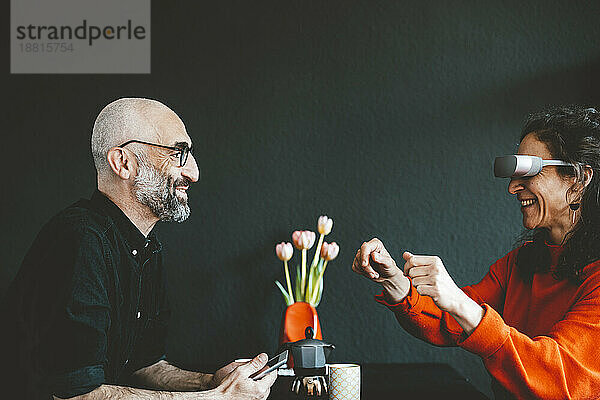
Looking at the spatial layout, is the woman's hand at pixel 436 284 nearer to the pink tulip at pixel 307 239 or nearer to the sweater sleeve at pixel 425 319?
Result: the sweater sleeve at pixel 425 319

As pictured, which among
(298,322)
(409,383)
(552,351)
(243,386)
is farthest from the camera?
(298,322)

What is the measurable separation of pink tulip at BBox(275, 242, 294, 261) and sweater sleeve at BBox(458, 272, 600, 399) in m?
1.15

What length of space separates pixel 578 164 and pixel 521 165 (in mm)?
152

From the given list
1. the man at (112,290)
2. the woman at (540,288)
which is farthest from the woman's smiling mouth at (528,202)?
the man at (112,290)

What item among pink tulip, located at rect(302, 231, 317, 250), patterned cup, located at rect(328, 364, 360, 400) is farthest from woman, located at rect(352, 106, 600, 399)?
pink tulip, located at rect(302, 231, 317, 250)

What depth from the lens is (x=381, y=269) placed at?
1935 millimetres

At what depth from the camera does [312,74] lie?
2842 mm

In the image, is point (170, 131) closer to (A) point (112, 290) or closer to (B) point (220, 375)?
(A) point (112, 290)

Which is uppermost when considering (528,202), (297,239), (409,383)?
A: (528,202)

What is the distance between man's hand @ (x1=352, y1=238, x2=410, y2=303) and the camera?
6.24 ft

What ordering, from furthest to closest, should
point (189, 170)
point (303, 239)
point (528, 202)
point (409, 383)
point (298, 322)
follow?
point (303, 239), point (298, 322), point (409, 383), point (189, 170), point (528, 202)

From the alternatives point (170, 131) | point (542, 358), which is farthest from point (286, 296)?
point (542, 358)

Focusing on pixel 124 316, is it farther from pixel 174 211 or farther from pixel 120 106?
pixel 120 106

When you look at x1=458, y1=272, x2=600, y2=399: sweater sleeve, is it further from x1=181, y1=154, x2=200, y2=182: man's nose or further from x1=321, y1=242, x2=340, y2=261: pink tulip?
x1=321, y1=242, x2=340, y2=261: pink tulip
